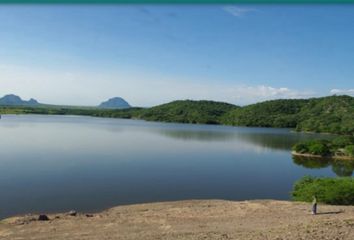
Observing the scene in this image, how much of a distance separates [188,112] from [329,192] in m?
128

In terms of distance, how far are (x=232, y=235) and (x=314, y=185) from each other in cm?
1173

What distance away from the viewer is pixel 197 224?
1595 cm

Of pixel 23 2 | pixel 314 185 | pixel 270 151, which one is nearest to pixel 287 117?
pixel 270 151

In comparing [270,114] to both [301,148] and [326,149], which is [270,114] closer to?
[301,148]

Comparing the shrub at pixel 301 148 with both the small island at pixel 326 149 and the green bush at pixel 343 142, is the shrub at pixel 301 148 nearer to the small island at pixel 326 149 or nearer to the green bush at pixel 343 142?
the small island at pixel 326 149

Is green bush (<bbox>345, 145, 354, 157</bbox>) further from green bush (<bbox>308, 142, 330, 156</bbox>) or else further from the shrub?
the shrub

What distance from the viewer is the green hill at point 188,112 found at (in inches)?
5507

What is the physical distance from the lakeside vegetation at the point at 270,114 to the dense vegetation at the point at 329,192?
68.9 meters

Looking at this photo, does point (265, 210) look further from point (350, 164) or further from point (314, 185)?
point (350, 164)

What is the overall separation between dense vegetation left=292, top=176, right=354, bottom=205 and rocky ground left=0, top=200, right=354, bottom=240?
7.35ft

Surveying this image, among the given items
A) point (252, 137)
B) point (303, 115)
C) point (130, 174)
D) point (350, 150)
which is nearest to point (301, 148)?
point (350, 150)

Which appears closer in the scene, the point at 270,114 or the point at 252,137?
the point at 252,137

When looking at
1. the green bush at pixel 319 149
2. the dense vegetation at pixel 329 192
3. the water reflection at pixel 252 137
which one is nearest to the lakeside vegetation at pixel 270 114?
the water reflection at pixel 252 137

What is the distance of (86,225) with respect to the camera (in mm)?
16297
